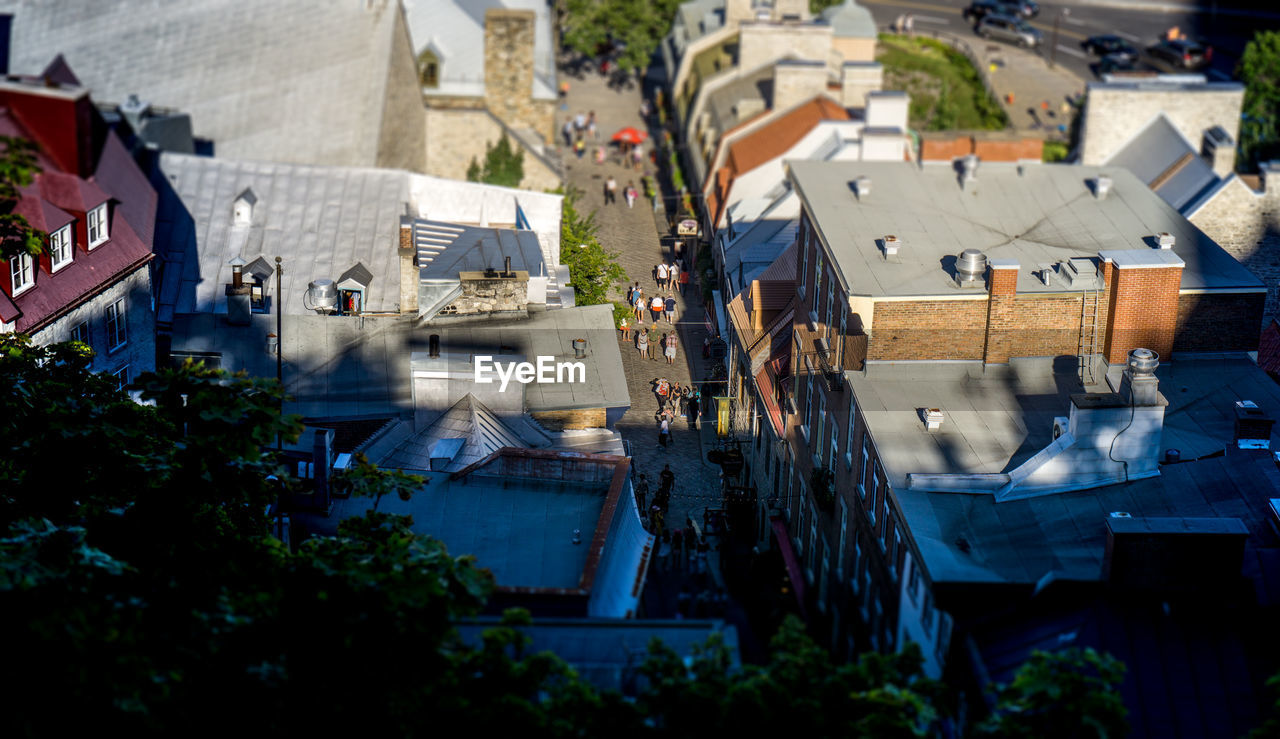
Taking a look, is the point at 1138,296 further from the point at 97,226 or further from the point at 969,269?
the point at 97,226

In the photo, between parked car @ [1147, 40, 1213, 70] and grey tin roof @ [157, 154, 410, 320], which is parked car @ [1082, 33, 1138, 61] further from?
grey tin roof @ [157, 154, 410, 320]

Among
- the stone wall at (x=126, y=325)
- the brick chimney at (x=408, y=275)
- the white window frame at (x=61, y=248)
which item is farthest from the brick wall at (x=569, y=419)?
the white window frame at (x=61, y=248)

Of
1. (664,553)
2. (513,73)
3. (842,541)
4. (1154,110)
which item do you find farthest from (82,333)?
(1154,110)

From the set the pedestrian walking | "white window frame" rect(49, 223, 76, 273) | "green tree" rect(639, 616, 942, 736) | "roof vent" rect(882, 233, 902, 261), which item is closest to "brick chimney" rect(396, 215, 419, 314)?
"white window frame" rect(49, 223, 76, 273)

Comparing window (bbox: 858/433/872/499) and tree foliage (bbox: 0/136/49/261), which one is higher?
tree foliage (bbox: 0/136/49/261)

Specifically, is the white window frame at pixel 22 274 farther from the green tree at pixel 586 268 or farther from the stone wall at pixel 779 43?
the stone wall at pixel 779 43

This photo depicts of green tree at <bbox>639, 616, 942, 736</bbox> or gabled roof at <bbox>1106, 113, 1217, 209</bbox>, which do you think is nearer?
green tree at <bbox>639, 616, 942, 736</bbox>
